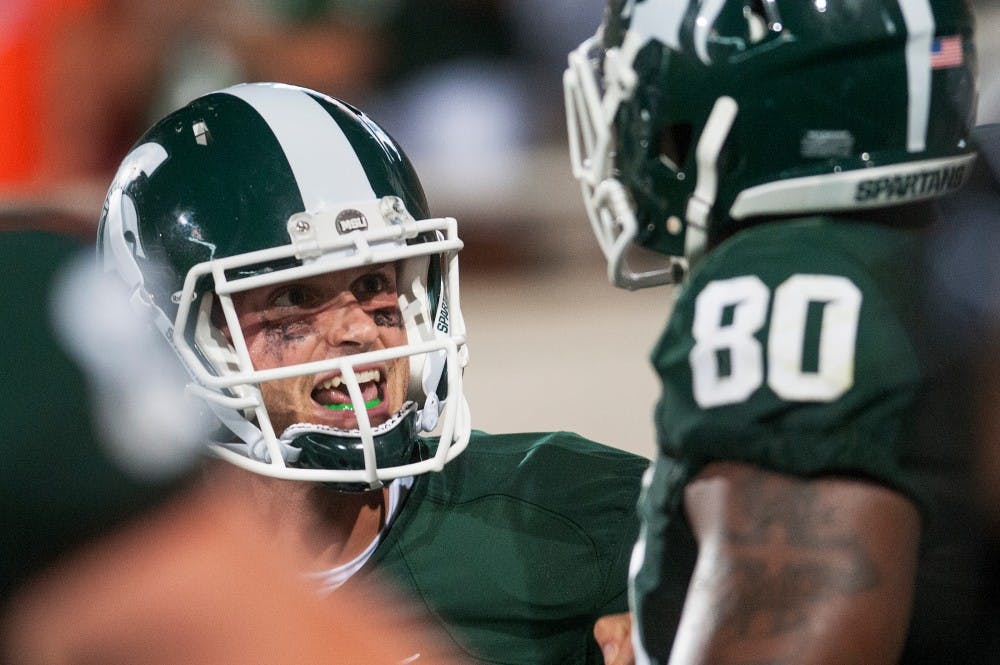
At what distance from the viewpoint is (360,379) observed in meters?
2.04

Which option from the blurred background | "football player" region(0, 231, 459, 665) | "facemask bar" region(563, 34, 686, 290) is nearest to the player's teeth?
"facemask bar" region(563, 34, 686, 290)

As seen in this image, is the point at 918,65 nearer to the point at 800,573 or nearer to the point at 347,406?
the point at 800,573

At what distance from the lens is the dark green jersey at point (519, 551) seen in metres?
2.07

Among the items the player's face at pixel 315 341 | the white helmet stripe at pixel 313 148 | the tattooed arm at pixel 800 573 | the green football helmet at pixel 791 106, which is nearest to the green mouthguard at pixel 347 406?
the player's face at pixel 315 341

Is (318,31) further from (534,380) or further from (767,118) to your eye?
(767,118)

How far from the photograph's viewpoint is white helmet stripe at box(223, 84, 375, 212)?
2.04 m

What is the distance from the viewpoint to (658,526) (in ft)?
4.91

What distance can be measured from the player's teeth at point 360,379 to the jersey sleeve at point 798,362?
68 centimetres

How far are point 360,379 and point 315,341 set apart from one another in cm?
9

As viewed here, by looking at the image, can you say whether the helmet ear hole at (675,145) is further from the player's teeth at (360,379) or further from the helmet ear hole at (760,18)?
the player's teeth at (360,379)

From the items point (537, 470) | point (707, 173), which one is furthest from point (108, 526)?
point (537, 470)

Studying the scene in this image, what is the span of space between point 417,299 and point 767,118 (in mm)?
723

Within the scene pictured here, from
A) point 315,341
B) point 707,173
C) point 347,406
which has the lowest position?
point 347,406

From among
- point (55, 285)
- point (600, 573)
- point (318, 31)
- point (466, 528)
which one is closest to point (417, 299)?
point (466, 528)
